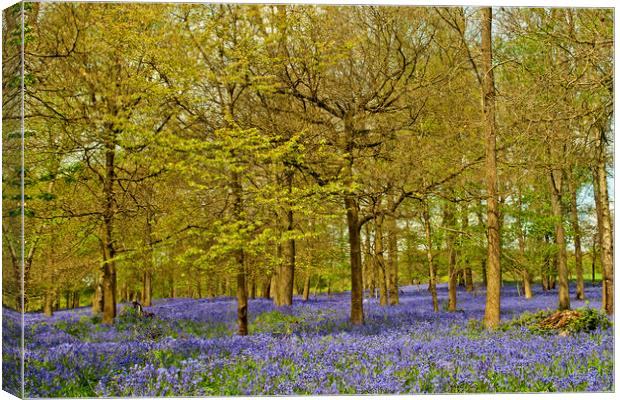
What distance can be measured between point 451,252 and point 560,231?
1352 mm

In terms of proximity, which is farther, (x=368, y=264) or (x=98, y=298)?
(x=368, y=264)

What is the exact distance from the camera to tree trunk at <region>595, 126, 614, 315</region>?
22.4 feet

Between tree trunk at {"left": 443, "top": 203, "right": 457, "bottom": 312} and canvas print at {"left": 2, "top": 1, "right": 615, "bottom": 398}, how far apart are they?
43 millimetres

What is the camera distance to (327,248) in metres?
7.11

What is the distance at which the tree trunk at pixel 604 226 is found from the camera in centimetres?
683

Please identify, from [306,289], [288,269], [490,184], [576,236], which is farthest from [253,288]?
[576,236]

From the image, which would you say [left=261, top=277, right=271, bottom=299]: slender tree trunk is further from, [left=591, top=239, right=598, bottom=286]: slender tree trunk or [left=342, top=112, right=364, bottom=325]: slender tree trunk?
[left=591, top=239, right=598, bottom=286]: slender tree trunk

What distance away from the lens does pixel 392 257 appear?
24.7 feet

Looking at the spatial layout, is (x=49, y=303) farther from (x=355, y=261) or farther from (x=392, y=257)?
(x=392, y=257)

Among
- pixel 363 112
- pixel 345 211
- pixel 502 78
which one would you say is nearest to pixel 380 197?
pixel 345 211

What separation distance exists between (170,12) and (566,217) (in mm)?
5282

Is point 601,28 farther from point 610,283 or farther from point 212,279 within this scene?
point 212,279

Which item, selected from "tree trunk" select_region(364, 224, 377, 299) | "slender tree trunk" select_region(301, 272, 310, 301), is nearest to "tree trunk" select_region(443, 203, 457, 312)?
"tree trunk" select_region(364, 224, 377, 299)

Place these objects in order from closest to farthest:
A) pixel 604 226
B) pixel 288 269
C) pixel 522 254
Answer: pixel 604 226
pixel 288 269
pixel 522 254
